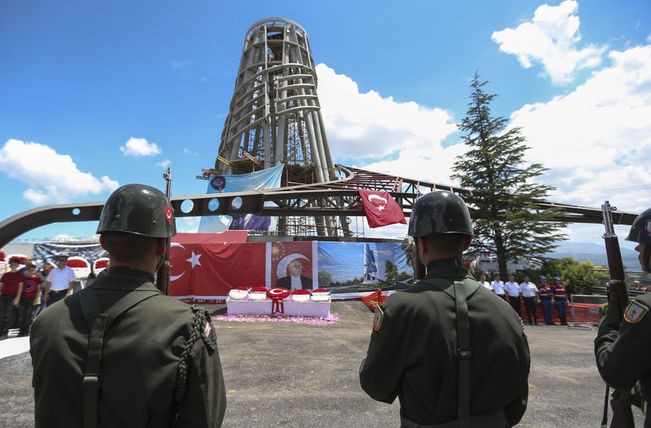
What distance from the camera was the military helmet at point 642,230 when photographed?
7.04 feet

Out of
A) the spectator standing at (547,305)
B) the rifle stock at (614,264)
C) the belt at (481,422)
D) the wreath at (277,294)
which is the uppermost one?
the rifle stock at (614,264)

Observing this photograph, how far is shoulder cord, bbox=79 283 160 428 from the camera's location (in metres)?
1.21

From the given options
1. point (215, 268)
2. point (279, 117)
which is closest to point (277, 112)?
point (279, 117)

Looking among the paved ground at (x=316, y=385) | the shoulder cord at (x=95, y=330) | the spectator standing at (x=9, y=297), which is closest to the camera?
the shoulder cord at (x=95, y=330)

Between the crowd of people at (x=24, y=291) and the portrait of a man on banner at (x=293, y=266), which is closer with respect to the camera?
the crowd of people at (x=24, y=291)

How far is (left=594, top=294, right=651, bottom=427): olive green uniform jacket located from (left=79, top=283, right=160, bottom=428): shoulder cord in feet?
8.31

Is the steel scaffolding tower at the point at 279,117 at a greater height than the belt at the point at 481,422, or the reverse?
the steel scaffolding tower at the point at 279,117

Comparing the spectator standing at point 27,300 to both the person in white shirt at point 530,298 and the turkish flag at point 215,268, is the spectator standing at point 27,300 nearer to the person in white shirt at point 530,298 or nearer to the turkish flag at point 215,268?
the turkish flag at point 215,268

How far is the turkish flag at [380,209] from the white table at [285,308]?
23.4ft

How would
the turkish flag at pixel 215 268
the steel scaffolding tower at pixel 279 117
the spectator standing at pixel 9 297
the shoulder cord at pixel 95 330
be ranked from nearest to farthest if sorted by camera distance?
the shoulder cord at pixel 95 330
the spectator standing at pixel 9 297
the turkish flag at pixel 215 268
the steel scaffolding tower at pixel 279 117

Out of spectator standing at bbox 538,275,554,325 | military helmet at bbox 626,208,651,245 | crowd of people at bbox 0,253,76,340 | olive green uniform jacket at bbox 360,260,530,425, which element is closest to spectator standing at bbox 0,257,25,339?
crowd of people at bbox 0,253,76,340

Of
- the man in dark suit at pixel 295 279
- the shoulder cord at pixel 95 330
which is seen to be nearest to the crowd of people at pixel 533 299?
the man in dark suit at pixel 295 279

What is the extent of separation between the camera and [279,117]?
37.8m

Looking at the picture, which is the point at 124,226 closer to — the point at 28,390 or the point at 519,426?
the point at 519,426
